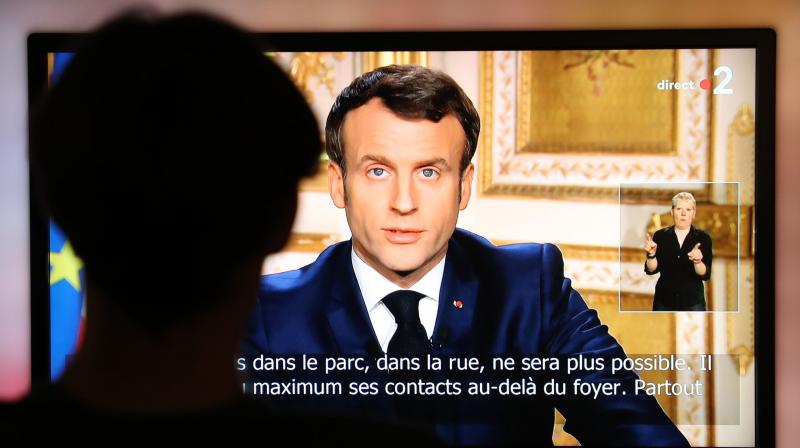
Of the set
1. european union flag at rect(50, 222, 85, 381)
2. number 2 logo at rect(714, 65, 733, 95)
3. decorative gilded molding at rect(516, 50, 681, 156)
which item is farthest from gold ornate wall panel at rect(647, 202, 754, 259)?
european union flag at rect(50, 222, 85, 381)

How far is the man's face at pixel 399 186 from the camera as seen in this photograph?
235cm

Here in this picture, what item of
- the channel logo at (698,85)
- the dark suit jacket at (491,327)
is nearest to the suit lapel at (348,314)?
the dark suit jacket at (491,327)

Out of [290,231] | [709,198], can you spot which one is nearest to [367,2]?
[709,198]

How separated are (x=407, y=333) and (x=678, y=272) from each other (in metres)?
0.79

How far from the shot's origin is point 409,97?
238 centimetres

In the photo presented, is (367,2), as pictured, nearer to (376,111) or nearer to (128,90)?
(376,111)

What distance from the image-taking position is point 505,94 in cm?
241

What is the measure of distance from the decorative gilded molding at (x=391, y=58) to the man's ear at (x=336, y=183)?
29 cm

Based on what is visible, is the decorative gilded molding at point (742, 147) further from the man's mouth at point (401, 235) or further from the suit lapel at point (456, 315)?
the man's mouth at point (401, 235)

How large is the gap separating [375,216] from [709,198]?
942 millimetres

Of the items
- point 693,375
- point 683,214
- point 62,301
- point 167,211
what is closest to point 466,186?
point 683,214

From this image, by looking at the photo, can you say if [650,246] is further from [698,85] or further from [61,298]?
[61,298]

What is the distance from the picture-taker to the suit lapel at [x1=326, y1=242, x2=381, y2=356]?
7.93 feet

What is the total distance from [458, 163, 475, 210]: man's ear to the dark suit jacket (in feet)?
0.26
